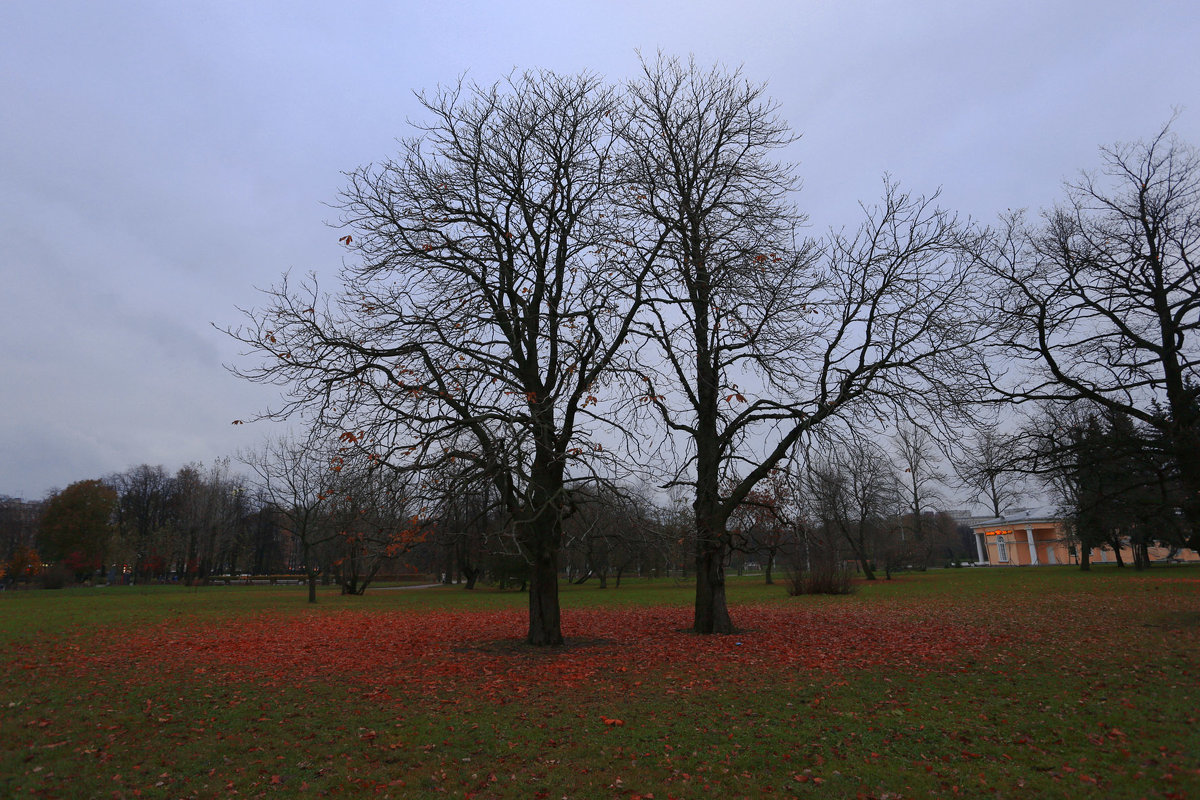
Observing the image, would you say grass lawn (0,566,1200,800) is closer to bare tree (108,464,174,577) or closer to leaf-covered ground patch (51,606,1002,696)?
leaf-covered ground patch (51,606,1002,696)

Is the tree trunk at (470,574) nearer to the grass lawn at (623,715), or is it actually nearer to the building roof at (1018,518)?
the grass lawn at (623,715)

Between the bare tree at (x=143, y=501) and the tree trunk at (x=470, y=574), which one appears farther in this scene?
the bare tree at (x=143, y=501)

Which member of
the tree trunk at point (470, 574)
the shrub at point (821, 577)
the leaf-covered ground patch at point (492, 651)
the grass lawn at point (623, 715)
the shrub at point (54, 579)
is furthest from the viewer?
the shrub at point (54, 579)

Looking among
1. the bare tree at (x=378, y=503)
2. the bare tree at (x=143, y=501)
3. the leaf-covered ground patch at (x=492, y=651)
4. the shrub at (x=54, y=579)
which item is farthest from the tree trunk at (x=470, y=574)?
the bare tree at (x=143, y=501)

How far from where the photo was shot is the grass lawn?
5742 millimetres

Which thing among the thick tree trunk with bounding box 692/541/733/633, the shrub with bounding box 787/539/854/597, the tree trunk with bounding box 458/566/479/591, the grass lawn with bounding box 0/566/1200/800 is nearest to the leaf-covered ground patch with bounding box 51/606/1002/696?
the grass lawn with bounding box 0/566/1200/800

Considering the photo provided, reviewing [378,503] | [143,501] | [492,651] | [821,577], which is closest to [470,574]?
[821,577]

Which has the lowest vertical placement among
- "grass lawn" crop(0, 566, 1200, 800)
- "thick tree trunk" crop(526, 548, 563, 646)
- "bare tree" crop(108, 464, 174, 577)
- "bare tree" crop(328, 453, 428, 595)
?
"grass lawn" crop(0, 566, 1200, 800)

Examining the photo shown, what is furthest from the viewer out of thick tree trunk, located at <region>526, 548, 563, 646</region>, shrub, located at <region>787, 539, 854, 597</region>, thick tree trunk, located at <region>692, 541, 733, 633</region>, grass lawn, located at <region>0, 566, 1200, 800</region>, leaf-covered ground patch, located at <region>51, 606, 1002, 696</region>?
shrub, located at <region>787, 539, 854, 597</region>

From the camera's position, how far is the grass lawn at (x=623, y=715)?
574 cm

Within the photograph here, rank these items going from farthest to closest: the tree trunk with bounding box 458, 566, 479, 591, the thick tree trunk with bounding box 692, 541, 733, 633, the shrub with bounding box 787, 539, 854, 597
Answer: the tree trunk with bounding box 458, 566, 479, 591 < the shrub with bounding box 787, 539, 854, 597 < the thick tree trunk with bounding box 692, 541, 733, 633

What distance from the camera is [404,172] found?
12578 millimetres

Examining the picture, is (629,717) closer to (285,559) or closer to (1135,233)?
(1135,233)

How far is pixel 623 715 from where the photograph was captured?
7797mm
